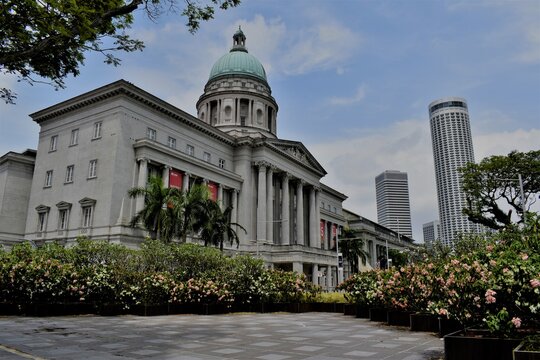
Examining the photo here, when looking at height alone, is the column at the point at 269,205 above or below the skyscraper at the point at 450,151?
below

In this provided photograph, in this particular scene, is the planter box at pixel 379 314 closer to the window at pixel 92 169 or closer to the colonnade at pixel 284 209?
the window at pixel 92 169

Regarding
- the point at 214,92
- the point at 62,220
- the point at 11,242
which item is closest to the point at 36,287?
the point at 62,220

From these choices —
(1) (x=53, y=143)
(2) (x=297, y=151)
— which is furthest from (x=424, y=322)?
(2) (x=297, y=151)

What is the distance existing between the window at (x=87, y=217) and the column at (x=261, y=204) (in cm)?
2154

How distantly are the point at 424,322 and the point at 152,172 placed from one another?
35.9 metres

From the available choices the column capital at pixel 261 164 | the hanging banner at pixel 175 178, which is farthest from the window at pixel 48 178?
the column capital at pixel 261 164

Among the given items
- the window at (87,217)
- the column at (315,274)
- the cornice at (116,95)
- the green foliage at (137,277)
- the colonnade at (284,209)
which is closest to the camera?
the green foliage at (137,277)

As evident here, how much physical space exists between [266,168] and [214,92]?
21449 millimetres

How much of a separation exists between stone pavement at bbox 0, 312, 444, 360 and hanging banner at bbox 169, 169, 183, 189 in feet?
101

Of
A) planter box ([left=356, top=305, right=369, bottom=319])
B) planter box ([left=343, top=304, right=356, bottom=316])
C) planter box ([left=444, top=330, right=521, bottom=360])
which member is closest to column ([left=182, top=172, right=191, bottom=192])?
planter box ([left=343, top=304, right=356, bottom=316])

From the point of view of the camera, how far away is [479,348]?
266 inches

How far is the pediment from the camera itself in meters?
61.4

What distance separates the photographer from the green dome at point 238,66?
248ft

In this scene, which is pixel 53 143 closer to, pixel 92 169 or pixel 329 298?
pixel 92 169
